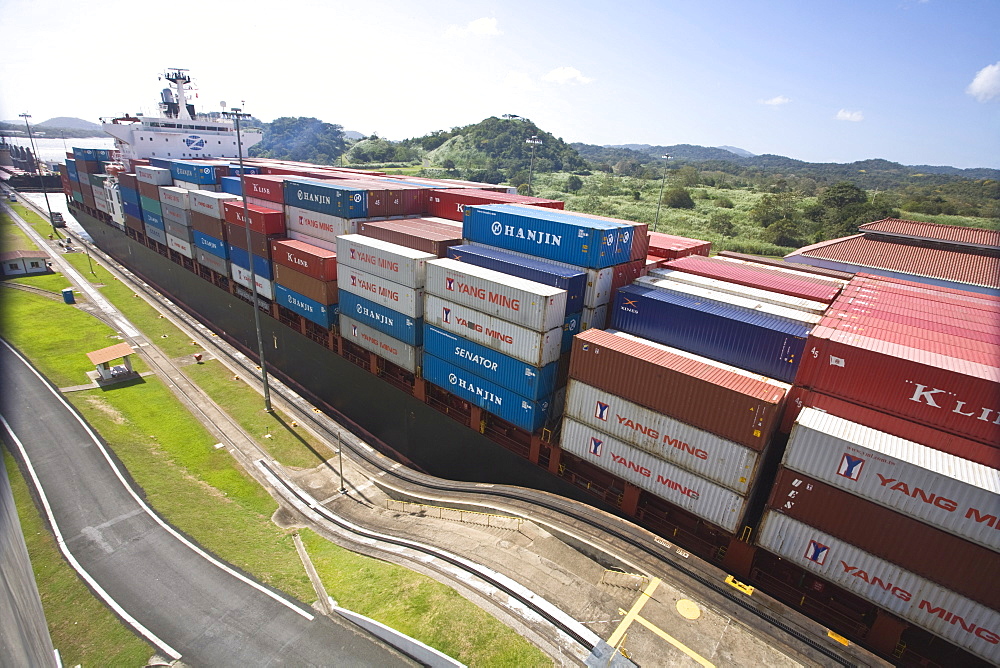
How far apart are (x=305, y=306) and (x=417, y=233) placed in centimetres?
969

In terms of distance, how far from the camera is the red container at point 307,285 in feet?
95.9

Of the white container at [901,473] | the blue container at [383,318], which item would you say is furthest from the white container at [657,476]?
the blue container at [383,318]

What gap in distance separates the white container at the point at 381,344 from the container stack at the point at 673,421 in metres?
9.30

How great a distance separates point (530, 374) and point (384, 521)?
9402 mm

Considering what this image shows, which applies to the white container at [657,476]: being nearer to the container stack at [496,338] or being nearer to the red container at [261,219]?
the container stack at [496,338]

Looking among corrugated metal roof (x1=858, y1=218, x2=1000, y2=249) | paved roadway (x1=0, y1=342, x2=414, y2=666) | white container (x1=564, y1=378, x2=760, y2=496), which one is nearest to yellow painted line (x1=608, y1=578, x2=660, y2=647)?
white container (x1=564, y1=378, x2=760, y2=496)

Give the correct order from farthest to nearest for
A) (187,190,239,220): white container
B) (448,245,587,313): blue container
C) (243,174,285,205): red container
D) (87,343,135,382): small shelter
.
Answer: (187,190,239,220): white container, (243,174,285,205): red container, (87,343,135,382): small shelter, (448,245,587,313): blue container

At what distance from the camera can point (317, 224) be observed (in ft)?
106

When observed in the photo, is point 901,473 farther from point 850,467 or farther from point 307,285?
point 307,285

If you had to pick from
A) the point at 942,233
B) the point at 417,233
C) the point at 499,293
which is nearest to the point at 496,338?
the point at 499,293

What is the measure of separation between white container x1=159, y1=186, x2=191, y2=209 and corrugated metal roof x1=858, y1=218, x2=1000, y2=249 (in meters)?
55.7

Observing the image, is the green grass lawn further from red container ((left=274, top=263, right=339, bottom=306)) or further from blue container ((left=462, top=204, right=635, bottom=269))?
blue container ((left=462, top=204, right=635, bottom=269))

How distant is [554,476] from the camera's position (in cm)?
2030

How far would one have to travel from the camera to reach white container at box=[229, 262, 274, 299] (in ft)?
112
